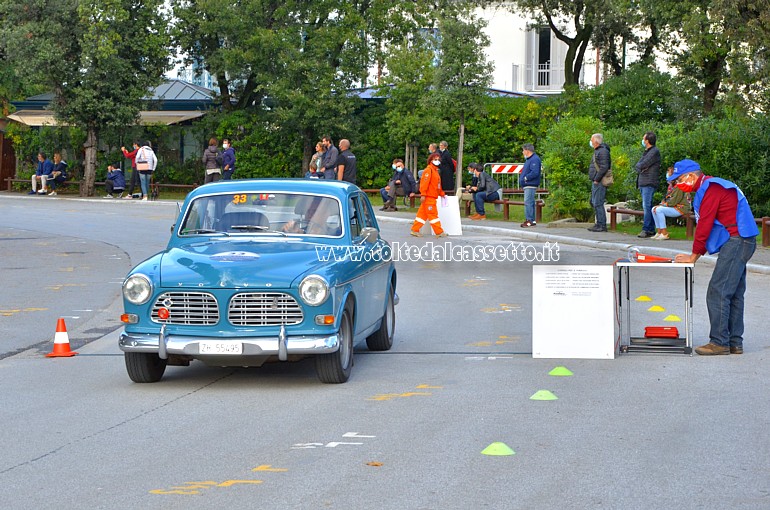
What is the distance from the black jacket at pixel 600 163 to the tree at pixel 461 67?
10126 millimetres

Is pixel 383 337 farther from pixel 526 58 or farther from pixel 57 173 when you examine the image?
pixel 526 58

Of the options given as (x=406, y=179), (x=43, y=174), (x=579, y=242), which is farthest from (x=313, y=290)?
(x=43, y=174)

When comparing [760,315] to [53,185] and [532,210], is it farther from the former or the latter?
[53,185]

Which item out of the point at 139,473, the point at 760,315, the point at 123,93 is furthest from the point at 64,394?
the point at 123,93

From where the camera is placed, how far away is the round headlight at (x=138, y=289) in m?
9.40

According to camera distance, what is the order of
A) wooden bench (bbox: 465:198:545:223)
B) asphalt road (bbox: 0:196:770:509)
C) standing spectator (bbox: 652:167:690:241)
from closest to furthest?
asphalt road (bbox: 0:196:770:509), standing spectator (bbox: 652:167:690:241), wooden bench (bbox: 465:198:545:223)

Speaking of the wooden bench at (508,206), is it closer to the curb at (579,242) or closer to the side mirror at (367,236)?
the curb at (579,242)

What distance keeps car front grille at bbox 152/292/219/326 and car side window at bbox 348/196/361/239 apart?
6.30ft

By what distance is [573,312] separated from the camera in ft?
35.4

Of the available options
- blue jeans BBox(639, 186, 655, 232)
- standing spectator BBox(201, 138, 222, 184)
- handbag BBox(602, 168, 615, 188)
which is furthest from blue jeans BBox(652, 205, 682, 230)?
standing spectator BBox(201, 138, 222, 184)

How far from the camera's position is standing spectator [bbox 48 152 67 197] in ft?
139

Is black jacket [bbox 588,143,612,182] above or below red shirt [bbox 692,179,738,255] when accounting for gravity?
above

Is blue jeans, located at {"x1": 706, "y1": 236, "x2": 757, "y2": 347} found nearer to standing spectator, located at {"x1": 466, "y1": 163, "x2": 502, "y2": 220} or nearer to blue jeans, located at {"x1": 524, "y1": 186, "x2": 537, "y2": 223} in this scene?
blue jeans, located at {"x1": 524, "y1": 186, "x2": 537, "y2": 223}

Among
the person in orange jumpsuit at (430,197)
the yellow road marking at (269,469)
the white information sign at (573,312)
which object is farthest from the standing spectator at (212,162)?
the yellow road marking at (269,469)
